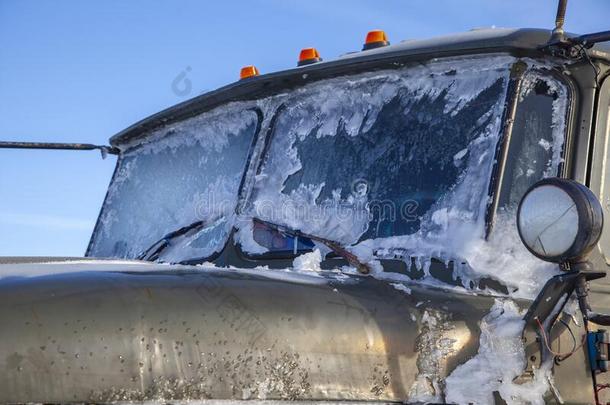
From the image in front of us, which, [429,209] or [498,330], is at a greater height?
[429,209]

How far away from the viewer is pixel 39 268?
2.50 meters

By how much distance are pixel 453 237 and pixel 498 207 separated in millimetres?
168

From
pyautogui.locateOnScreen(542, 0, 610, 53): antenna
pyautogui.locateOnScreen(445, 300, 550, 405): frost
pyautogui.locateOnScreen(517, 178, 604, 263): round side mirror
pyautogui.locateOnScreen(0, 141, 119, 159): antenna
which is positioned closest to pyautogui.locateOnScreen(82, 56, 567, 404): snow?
pyautogui.locateOnScreen(445, 300, 550, 405): frost

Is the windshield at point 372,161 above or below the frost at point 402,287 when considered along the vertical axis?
above

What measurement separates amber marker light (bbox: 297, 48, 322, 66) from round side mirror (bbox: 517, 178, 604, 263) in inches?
56.8

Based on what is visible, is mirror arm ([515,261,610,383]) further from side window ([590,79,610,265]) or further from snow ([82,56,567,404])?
side window ([590,79,610,265])

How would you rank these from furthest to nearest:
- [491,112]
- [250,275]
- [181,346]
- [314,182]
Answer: [314,182] → [491,112] → [250,275] → [181,346]

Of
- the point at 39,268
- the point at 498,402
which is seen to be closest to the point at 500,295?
the point at 498,402

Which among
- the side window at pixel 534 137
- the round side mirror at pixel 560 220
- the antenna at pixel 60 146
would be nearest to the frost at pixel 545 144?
the side window at pixel 534 137

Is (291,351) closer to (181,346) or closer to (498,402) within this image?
(181,346)

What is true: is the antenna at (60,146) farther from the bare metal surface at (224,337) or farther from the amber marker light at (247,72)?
the bare metal surface at (224,337)

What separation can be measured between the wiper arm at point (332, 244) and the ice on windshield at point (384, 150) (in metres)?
0.03

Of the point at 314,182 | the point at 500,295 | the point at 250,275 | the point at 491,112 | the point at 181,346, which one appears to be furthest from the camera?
the point at 314,182

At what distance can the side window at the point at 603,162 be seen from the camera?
3178 millimetres
